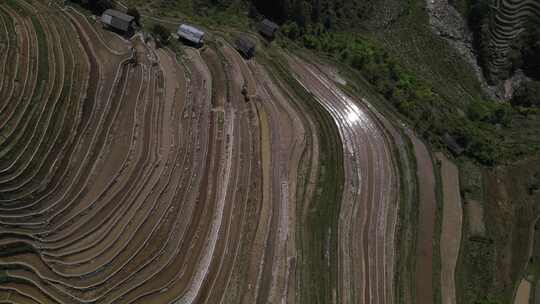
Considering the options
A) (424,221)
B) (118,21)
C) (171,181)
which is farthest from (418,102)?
(118,21)

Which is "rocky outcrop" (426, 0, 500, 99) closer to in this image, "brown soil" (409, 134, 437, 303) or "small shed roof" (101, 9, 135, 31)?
"brown soil" (409, 134, 437, 303)

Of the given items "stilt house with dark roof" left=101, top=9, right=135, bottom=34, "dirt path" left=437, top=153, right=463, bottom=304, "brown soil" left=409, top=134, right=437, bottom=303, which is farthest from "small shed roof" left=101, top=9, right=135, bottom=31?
"dirt path" left=437, top=153, right=463, bottom=304

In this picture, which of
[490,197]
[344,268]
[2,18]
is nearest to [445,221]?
[490,197]

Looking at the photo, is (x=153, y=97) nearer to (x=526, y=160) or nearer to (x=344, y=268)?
(x=344, y=268)

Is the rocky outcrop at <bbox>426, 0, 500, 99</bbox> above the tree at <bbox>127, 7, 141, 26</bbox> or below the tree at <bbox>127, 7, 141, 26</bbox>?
above

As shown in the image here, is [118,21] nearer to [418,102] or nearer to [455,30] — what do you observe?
[418,102]
